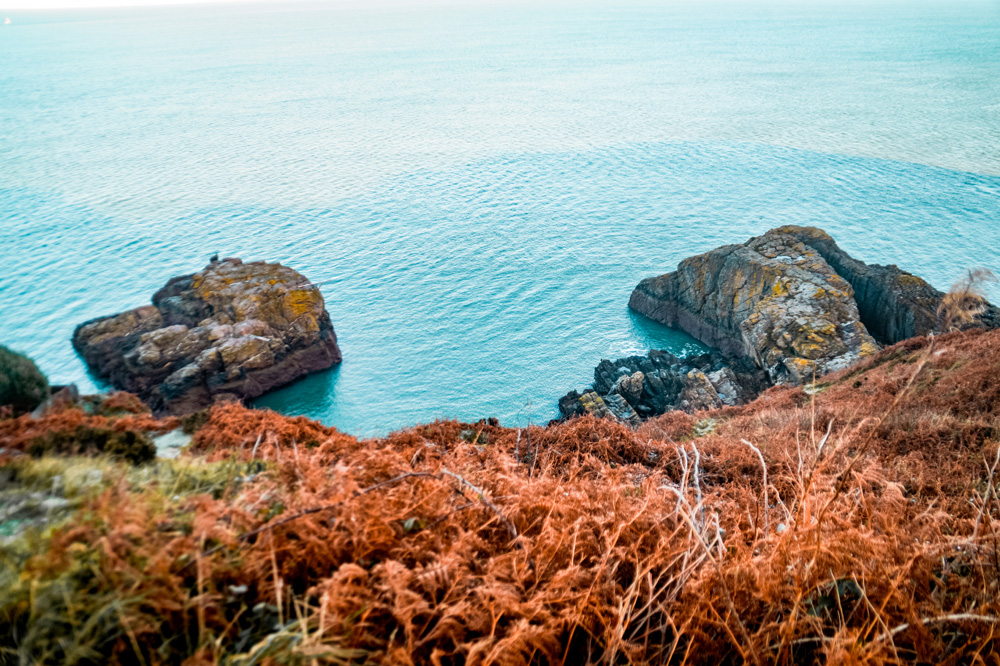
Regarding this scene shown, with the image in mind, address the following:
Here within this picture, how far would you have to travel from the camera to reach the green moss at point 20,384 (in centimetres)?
1456

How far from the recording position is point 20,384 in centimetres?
1537

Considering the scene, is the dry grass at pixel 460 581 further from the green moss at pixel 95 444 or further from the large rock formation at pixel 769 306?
the large rock formation at pixel 769 306

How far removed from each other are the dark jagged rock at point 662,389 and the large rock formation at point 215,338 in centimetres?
1953

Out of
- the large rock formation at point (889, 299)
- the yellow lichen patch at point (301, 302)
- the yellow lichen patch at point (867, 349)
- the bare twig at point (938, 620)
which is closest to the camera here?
the bare twig at point (938, 620)

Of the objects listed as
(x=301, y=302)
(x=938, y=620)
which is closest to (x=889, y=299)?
(x=301, y=302)

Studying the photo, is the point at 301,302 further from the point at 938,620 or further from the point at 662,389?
the point at 938,620

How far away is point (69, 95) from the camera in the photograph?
386 ft

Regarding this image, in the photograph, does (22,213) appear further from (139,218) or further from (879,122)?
(879,122)

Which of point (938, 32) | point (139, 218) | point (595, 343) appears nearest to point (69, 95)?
point (139, 218)

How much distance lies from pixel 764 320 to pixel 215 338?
3710cm

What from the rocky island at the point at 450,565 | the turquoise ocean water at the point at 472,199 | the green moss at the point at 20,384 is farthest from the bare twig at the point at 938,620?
the turquoise ocean water at the point at 472,199

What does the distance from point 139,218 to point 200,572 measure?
6867 cm

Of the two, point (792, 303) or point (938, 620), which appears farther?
point (792, 303)

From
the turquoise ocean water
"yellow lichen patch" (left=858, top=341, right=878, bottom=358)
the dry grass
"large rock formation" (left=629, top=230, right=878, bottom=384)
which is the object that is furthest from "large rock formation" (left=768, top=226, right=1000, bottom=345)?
the dry grass
